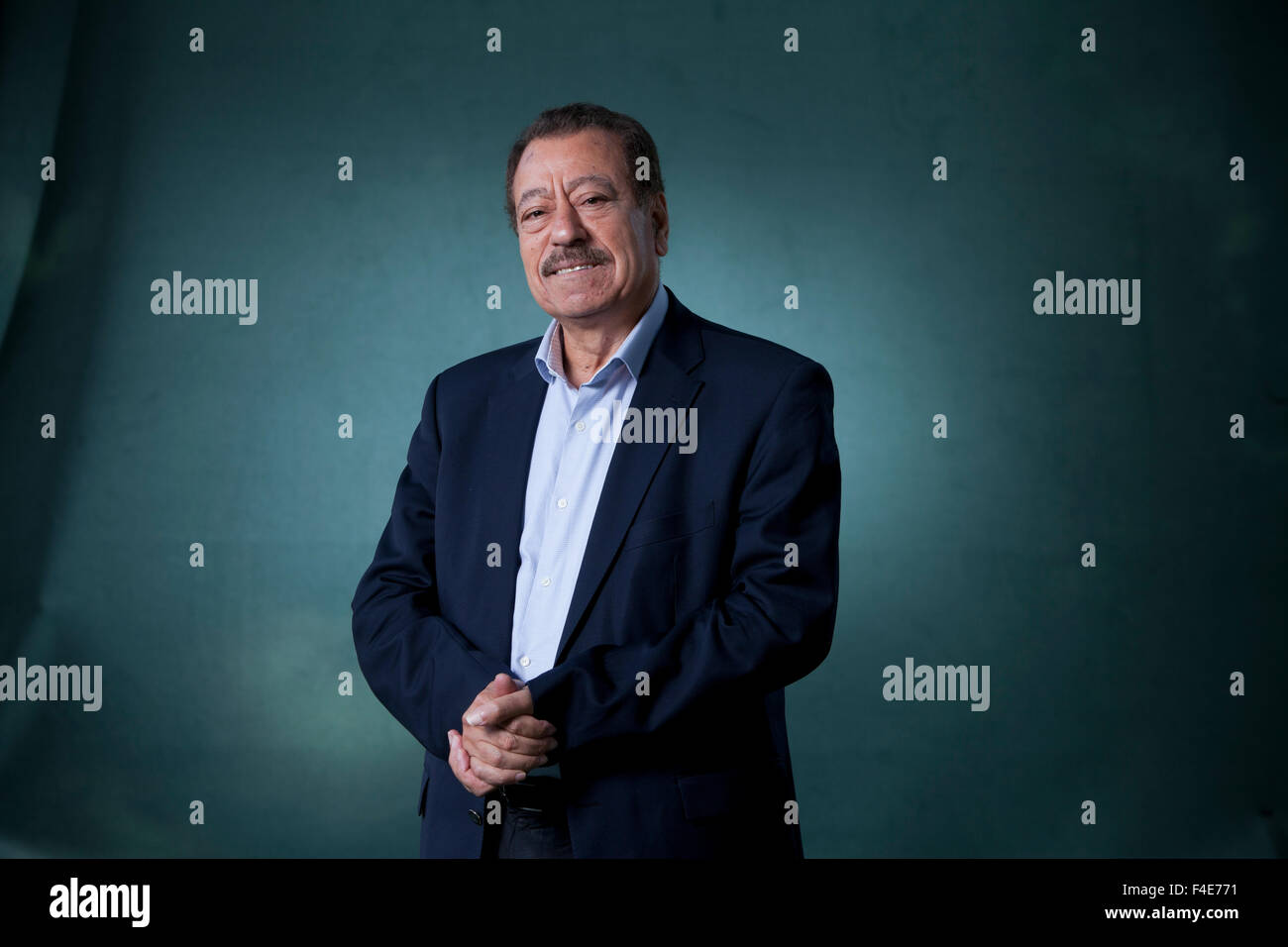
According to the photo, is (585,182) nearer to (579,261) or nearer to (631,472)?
(579,261)

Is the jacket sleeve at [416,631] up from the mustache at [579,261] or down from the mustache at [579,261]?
down

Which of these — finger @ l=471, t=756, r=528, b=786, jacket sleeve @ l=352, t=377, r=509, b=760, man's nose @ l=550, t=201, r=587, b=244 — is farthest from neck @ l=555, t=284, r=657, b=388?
finger @ l=471, t=756, r=528, b=786

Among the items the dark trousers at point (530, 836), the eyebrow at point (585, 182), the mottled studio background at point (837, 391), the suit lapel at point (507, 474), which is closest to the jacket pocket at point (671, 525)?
the suit lapel at point (507, 474)

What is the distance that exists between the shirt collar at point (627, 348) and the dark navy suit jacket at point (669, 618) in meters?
0.04

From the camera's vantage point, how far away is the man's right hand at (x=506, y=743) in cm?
177

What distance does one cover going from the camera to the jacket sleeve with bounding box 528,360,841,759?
5.83ft

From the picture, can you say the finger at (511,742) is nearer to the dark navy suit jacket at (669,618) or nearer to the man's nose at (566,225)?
the dark navy suit jacket at (669,618)

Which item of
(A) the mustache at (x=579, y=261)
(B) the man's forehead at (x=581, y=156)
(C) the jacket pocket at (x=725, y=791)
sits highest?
(B) the man's forehead at (x=581, y=156)

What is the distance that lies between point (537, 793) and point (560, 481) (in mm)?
521

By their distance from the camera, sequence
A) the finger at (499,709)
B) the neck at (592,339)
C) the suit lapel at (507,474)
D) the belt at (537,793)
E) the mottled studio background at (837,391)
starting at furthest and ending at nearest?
the mottled studio background at (837,391)
the neck at (592,339)
the suit lapel at (507,474)
the belt at (537,793)
the finger at (499,709)

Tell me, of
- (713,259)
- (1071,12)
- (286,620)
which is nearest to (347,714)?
(286,620)

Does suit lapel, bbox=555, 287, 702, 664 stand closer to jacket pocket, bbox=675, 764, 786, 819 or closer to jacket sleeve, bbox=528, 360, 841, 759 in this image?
jacket sleeve, bbox=528, 360, 841, 759

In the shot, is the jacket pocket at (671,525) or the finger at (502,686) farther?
the jacket pocket at (671,525)

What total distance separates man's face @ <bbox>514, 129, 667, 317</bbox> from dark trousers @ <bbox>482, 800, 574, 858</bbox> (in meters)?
0.86
